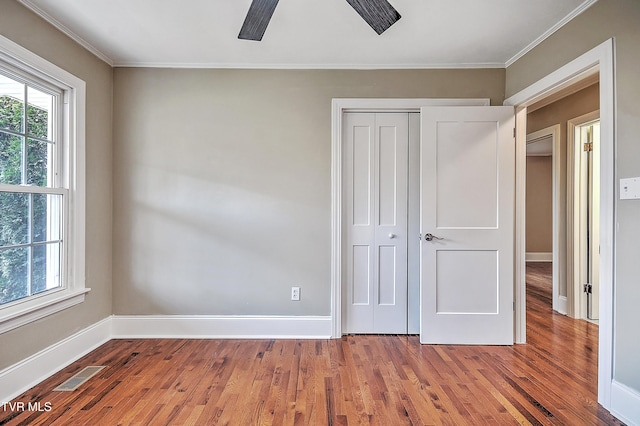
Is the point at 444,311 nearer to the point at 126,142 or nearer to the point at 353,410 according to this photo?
Answer: the point at 353,410

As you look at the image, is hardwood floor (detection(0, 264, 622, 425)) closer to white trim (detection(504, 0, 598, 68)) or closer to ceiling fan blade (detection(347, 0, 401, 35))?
ceiling fan blade (detection(347, 0, 401, 35))

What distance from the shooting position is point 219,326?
2.91 metres

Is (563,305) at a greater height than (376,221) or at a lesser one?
lesser

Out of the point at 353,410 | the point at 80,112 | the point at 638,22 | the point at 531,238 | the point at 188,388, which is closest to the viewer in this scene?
the point at 638,22

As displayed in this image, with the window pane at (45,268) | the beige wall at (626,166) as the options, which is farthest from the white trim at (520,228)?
the window pane at (45,268)

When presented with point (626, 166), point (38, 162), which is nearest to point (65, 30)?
point (38, 162)

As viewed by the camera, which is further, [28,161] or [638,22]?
[28,161]

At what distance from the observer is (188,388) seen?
6.83 feet

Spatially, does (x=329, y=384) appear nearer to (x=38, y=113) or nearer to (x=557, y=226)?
(x=38, y=113)

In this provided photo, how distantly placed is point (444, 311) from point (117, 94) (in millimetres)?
3474

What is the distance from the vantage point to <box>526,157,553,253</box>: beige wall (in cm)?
771

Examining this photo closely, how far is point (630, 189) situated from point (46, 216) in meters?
3.73

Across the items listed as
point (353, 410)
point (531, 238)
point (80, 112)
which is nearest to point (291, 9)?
point (80, 112)

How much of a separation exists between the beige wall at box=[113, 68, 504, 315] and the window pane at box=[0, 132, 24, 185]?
2.60 ft
